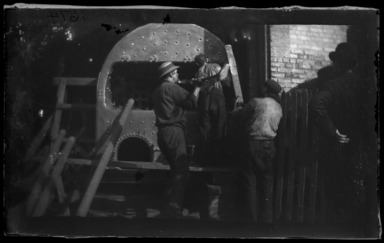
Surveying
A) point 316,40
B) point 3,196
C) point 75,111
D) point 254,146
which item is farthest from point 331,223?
point 3,196

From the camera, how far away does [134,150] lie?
6262 mm

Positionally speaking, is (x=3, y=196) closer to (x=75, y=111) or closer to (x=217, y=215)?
(x=75, y=111)

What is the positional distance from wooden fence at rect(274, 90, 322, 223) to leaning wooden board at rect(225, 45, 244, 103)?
1.60 ft

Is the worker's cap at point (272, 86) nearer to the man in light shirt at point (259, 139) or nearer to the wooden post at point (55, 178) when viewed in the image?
the man in light shirt at point (259, 139)

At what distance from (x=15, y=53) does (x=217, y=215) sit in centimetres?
298

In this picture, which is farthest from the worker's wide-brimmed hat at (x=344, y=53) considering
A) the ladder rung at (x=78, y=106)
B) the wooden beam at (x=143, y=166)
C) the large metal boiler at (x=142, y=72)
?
the ladder rung at (x=78, y=106)

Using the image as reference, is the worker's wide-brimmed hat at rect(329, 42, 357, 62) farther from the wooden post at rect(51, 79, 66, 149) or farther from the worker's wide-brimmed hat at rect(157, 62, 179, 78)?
the wooden post at rect(51, 79, 66, 149)

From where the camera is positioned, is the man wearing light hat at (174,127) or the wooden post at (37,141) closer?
the man wearing light hat at (174,127)

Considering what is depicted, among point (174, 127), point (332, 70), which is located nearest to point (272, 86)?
point (332, 70)

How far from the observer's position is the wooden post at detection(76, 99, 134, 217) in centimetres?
618

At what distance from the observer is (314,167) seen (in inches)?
246

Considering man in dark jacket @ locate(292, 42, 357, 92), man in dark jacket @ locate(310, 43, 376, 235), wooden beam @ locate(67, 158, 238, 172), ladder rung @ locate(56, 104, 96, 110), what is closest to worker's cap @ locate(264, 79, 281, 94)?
man in dark jacket @ locate(292, 42, 357, 92)

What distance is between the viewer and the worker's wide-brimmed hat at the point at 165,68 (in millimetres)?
6215

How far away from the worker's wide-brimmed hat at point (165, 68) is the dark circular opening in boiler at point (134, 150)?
78 cm
